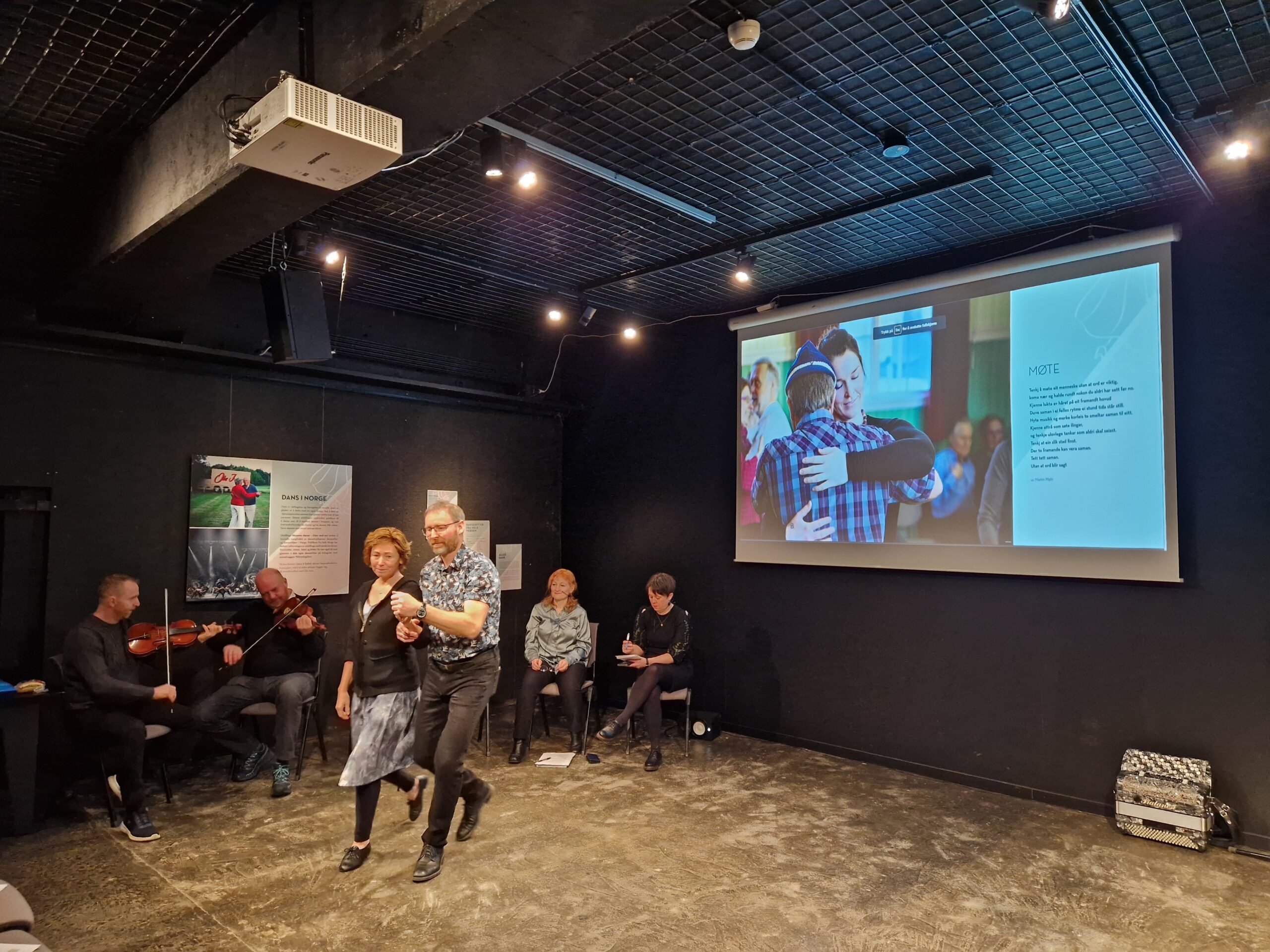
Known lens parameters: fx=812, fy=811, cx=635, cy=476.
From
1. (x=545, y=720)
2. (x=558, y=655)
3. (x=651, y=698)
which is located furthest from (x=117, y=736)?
(x=651, y=698)

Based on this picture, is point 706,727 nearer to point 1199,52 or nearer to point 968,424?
point 968,424

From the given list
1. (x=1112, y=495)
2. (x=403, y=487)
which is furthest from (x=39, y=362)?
(x=1112, y=495)

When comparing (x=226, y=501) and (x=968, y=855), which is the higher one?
(x=226, y=501)

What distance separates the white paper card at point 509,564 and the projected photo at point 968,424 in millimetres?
2067

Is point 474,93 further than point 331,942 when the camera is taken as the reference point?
No

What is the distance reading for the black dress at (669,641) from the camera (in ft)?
17.4

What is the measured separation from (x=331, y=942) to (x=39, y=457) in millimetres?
3380

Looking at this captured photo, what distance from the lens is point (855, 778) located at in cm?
482

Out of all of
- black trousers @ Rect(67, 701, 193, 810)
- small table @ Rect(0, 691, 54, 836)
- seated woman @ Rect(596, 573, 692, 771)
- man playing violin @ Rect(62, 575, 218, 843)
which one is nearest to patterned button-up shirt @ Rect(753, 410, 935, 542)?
seated woman @ Rect(596, 573, 692, 771)

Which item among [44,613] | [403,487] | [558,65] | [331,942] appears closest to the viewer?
[558,65]

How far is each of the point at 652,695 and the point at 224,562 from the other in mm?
2867

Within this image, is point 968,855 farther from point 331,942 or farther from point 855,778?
point 331,942

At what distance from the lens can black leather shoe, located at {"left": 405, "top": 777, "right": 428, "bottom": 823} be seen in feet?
12.6

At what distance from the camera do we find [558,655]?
545 cm
